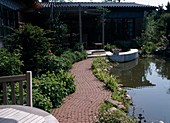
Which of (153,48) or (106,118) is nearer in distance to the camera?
(106,118)

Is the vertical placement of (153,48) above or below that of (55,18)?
below

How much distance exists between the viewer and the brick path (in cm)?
559

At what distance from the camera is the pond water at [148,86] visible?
685 cm

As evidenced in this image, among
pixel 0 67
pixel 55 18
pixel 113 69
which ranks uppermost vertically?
pixel 55 18

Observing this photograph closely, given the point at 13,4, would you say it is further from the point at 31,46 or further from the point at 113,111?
the point at 113,111

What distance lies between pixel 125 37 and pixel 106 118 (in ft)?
61.8

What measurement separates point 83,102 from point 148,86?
13.6 feet

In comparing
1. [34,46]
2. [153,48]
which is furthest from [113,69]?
[153,48]

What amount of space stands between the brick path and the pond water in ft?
3.33

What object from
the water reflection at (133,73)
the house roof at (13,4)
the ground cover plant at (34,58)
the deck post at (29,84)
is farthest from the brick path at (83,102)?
Answer: the house roof at (13,4)

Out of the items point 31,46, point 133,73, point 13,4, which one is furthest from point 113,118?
point 13,4

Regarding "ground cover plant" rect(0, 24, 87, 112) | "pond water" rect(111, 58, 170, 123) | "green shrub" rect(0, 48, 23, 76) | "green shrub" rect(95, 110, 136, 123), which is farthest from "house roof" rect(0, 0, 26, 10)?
"green shrub" rect(95, 110, 136, 123)

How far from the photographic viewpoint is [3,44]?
448 inches

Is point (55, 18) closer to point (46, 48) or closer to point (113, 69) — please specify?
point (113, 69)
